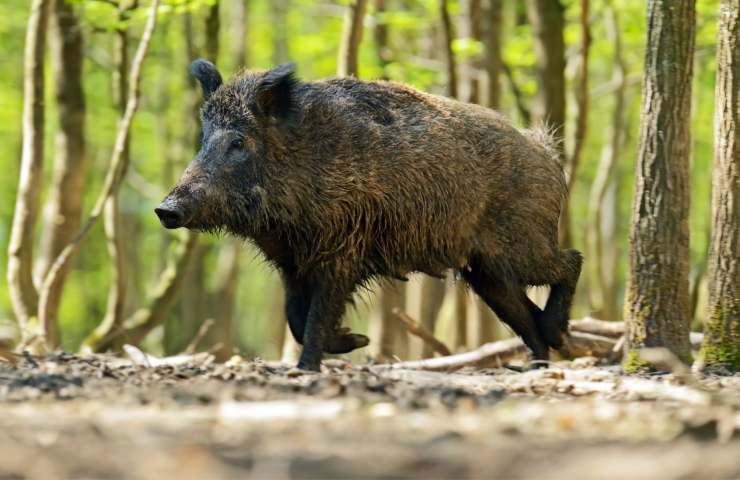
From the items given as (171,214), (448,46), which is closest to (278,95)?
(171,214)

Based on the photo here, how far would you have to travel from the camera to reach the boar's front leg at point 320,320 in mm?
7855

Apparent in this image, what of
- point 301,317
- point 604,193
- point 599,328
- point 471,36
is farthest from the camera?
point 604,193

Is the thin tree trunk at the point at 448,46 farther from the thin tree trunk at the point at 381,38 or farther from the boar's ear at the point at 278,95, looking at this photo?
the boar's ear at the point at 278,95

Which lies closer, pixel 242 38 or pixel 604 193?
pixel 242 38

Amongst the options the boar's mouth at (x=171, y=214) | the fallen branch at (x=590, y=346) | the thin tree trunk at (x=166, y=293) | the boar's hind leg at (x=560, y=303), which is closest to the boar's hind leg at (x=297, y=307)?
the boar's mouth at (x=171, y=214)

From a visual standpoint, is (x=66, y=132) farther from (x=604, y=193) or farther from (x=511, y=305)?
(x=604, y=193)

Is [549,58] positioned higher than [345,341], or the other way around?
[549,58]

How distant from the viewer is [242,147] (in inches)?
321

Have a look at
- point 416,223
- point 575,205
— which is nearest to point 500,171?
point 416,223

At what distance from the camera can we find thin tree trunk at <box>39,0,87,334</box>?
38.6 ft

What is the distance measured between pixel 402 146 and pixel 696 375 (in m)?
2.77

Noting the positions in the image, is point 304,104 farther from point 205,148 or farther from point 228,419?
point 228,419

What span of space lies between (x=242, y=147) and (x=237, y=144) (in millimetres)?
44

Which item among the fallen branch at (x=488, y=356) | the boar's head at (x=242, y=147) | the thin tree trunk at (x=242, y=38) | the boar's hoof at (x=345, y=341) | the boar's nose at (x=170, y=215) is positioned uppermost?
the thin tree trunk at (x=242, y=38)
